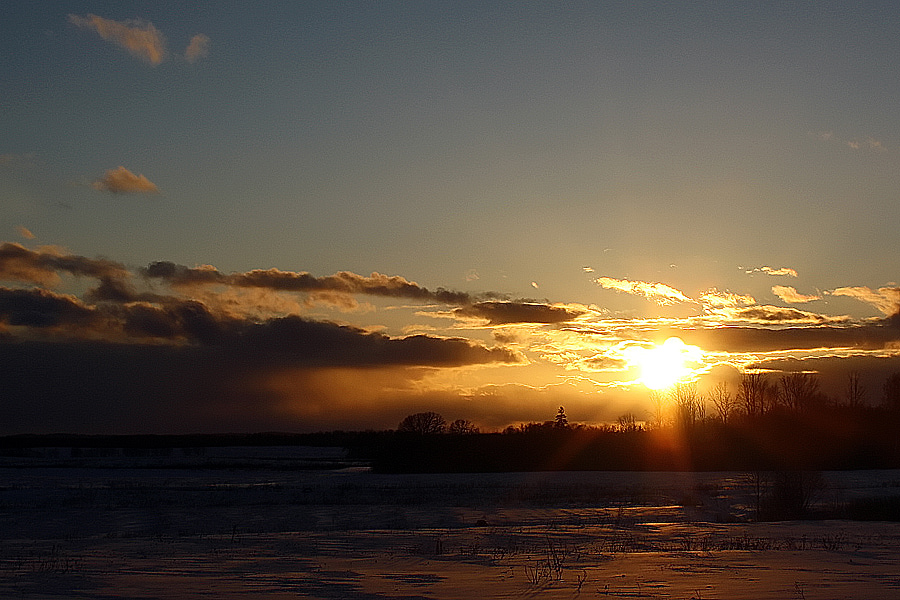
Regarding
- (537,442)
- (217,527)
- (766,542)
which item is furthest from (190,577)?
(537,442)

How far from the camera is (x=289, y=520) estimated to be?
99.9 ft

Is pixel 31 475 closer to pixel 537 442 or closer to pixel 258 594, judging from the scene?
pixel 537 442

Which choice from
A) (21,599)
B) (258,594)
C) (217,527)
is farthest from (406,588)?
(217,527)

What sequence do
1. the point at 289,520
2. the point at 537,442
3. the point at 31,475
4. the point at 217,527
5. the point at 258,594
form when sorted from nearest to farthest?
the point at 258,594 < the point at 217,527 < the point at 289,520 < the point at 31,475 < the point at 537,442

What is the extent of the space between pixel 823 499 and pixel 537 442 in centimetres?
4752

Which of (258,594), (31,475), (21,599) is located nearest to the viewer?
(21,599)

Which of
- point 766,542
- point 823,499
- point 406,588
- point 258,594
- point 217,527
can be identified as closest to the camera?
point 258,594

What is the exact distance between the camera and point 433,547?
19281 mm

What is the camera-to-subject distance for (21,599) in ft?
37.5

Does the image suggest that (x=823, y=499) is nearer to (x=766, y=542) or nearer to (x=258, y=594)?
(x=766, y=542)

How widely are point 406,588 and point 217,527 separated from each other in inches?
678

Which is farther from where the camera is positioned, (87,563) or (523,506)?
(523,506)

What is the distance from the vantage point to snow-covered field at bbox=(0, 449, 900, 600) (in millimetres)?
12859

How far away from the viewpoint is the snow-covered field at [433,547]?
42.2ft
